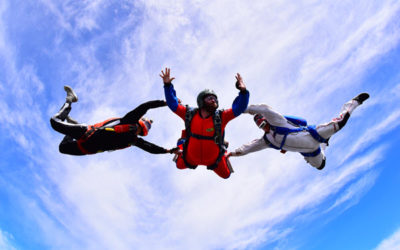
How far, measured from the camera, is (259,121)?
7434 millimetres

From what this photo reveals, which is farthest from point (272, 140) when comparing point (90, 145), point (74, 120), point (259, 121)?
point (74, 120)

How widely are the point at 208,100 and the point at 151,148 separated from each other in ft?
6.75

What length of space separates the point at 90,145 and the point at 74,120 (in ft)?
3.75

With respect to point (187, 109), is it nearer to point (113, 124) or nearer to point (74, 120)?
point (113, 124)

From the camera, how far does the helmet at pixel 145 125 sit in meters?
6.96

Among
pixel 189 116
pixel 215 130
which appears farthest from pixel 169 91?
pixel 215 130

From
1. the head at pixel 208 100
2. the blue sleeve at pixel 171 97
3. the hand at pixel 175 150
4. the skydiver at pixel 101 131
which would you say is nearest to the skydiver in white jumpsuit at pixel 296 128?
the head at pixel 208 100

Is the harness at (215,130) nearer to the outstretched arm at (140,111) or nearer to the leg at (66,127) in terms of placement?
the outstretched arm at (140,111)

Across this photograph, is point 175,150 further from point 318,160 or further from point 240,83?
point 318,160

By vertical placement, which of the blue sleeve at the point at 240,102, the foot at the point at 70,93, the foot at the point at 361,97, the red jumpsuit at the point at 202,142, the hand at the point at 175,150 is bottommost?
the red jumpsuit at the point at 202,142

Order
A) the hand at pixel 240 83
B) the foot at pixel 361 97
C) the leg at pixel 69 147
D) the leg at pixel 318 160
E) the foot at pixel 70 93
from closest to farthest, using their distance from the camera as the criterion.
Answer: the hand at pixel 240 83
the leg at pixel 69 147
the foot at pixel 70 93
the foot at pixel 361 97
the leg at pixel 318 160

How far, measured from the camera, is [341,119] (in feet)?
23.2

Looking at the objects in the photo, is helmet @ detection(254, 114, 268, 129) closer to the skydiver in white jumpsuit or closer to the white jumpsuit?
the skydiver in white jumpsuit

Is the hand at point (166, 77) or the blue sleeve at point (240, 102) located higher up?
the hand at point (166, 77)
